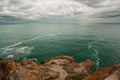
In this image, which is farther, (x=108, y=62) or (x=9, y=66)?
(x=108, y=62)

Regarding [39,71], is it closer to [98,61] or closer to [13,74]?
[13,74]

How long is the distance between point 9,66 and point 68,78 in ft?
40.5

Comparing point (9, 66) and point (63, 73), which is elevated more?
point (9, 66)

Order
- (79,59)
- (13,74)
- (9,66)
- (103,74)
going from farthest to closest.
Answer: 1. (79,59)
2. (9,66)
3. (13,74)
4. (103,74)

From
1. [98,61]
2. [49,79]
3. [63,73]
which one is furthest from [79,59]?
[49,79]

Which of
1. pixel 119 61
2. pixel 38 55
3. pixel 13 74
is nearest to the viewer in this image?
pixel 13 74

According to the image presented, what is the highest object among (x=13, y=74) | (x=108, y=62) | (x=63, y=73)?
(x=13, y=74)

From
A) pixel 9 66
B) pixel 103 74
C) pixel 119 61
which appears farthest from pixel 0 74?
pixel 119 61

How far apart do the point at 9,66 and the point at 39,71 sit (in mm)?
7574

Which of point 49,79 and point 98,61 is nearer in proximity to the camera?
point 49,79

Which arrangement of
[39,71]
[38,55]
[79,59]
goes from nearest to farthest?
[39,71], [79,59], [38,55]

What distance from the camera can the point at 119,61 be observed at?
62719 mm

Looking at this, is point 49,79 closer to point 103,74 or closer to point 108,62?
point 103,74

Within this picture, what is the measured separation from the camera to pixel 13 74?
2214 cm
